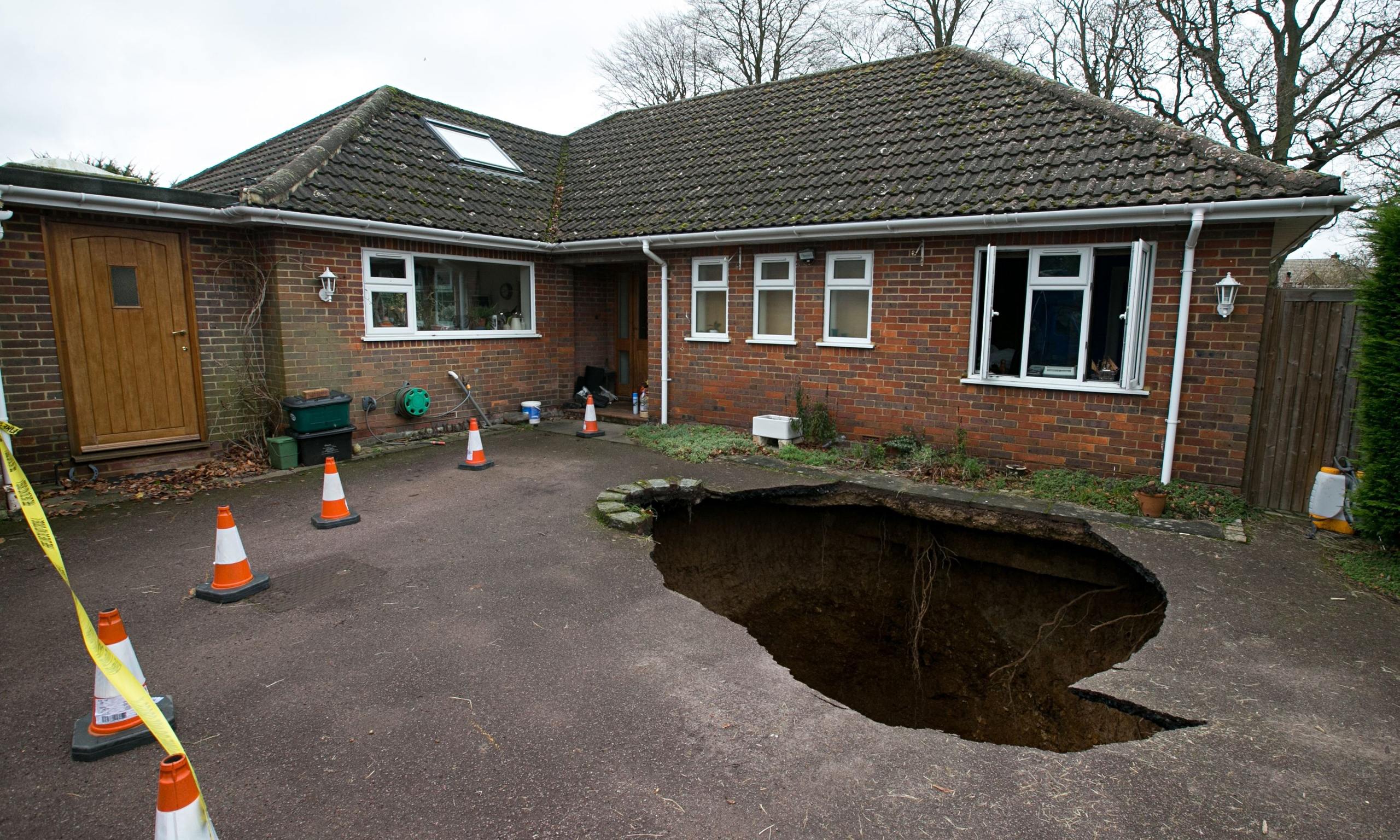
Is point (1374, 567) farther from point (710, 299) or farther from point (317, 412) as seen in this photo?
point (317, 412)

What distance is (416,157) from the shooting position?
36.6ft

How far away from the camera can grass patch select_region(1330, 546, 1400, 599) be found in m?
5.10

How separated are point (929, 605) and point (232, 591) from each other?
5017mm

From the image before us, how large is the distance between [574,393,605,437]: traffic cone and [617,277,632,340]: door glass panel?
241cm

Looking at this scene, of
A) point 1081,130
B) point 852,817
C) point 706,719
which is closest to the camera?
point 852,817

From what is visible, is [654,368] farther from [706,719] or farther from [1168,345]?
[706,719]

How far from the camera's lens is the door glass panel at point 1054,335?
7.87m

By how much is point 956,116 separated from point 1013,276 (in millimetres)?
2659

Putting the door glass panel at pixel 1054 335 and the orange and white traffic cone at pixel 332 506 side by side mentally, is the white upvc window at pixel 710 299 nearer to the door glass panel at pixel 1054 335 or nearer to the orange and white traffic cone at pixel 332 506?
the door glass panel at pixel 1054 335

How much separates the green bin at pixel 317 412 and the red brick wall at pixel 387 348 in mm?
424

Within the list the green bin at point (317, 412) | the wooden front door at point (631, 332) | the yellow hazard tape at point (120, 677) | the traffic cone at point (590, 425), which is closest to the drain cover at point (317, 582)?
the yellow hazard tape at point (120, 677)

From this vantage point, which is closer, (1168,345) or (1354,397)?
(1354,397)

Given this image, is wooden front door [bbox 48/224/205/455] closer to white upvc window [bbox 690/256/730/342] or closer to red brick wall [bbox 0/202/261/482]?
red brick wall [bbox 0/202/261/482]

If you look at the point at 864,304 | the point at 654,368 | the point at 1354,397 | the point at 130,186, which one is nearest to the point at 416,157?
the point at 130,186
